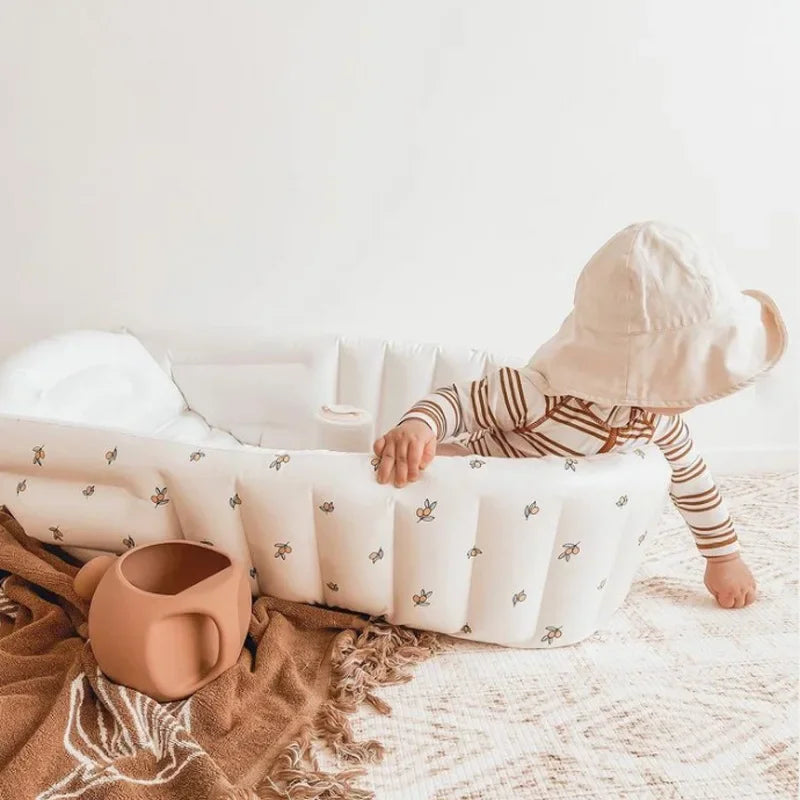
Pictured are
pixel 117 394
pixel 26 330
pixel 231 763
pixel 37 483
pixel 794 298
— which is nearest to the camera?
pixel 231 763

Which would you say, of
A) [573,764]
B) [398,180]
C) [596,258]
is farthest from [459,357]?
[573,764]

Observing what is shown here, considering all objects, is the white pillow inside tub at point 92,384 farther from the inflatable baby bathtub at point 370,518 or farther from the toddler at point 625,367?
the toddler at point 625,367

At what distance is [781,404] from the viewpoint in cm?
101

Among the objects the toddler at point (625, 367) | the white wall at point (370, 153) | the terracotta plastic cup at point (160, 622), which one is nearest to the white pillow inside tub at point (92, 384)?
the white wall at point (370, 153)

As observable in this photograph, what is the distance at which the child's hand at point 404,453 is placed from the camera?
989 millimetres

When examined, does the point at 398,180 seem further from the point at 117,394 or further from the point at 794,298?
the point at 794,298

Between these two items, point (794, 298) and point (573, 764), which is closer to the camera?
point (573, 764)

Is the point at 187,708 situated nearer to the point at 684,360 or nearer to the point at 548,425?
the point at 548,425

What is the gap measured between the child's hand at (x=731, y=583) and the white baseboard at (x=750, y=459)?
642 mm

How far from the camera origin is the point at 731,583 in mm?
1208

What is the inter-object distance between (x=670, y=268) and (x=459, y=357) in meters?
0.58

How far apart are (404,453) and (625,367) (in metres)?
0.27

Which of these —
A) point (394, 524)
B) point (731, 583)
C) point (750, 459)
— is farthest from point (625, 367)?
→ point (750, 459)

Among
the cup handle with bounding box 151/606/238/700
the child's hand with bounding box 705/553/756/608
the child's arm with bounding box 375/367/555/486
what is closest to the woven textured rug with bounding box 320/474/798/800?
the child's hand with bounding box 705/553/756/608
